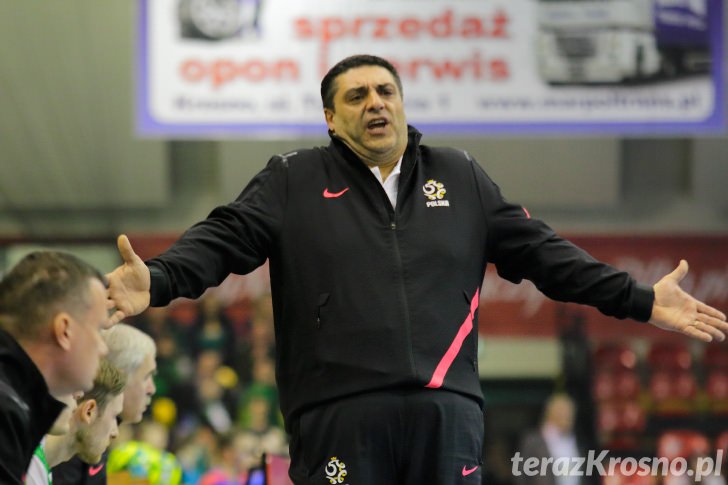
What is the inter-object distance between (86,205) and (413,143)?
10434mm

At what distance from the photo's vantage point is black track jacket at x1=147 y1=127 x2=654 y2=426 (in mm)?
3848

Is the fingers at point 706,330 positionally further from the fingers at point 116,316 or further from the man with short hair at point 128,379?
the man with short hair at point 128,379

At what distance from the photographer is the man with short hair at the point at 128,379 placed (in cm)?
489

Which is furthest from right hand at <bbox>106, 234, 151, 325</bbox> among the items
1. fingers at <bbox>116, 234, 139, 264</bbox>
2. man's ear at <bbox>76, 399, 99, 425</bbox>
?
man's ear at <bbox>76, 399, 99, 425</bbox>

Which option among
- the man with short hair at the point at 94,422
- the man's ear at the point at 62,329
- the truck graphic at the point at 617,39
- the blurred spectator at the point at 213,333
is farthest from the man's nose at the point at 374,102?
the blurred spectator at the point at 213,333

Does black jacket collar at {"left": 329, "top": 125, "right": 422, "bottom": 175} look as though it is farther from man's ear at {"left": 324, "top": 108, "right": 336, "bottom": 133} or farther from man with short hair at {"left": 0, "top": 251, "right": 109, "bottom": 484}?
man with short hair at {"left": 0, "top": 251, "right": 109, "bottom": 484}

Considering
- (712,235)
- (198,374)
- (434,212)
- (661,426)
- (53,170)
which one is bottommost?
(661,426)

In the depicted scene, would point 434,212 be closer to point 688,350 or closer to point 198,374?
point 198,374

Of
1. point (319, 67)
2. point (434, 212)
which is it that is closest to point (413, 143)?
point (434, 212)

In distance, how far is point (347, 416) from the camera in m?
3.79

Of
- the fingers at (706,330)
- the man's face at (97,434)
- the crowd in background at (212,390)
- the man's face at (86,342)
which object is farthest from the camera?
the crowd in background at (212,390)

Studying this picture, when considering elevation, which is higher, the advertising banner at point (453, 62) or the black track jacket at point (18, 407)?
the advertising banner at point (453, 62)

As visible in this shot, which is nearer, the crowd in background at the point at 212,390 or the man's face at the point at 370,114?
the man's face at the point at 370,114

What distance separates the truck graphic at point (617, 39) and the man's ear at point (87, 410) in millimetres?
5781
